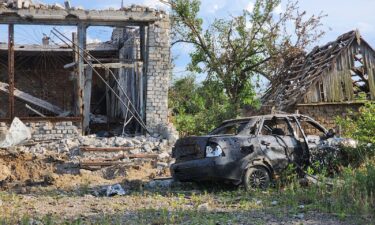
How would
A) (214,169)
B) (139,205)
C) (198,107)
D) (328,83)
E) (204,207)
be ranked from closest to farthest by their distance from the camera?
(204,207), (139,205), (214,169), (328,83), (198,107)

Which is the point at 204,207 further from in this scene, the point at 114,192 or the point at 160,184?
the point at 160,184

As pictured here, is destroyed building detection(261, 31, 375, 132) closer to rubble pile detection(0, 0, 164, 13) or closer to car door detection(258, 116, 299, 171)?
rubble pile detection(0, 0, 164, 13)

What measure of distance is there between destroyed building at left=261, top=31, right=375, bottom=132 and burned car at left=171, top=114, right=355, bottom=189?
8.82 metres

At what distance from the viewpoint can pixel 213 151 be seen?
871cm

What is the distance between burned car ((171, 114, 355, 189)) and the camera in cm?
865

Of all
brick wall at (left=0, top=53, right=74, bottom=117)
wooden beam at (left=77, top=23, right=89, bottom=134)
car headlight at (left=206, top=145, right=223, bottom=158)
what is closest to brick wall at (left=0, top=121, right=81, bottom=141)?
wooden beam at (left=77, top=23, right=89, bottom=134)

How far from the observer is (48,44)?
798 inches

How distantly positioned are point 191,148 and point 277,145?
157 centimetres

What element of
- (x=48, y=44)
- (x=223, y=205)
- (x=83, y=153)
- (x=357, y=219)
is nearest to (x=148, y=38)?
(x=83, y=153)

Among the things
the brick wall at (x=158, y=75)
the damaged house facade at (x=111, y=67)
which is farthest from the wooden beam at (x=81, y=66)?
the brick wall at (x=158, y=75)

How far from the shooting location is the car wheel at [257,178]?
28.7 ft

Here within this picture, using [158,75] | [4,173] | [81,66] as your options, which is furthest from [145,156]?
[81,66]

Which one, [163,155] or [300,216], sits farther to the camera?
[163,155]

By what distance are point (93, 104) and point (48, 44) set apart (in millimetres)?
3059
